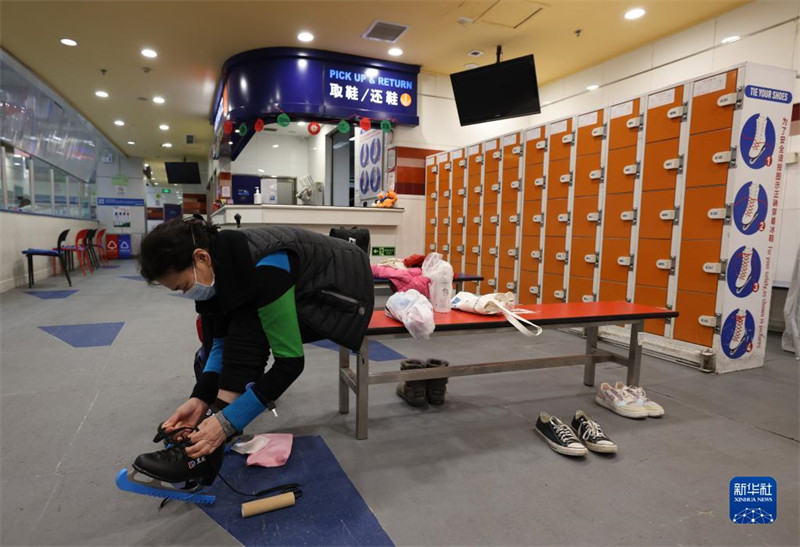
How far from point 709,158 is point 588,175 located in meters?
1.08

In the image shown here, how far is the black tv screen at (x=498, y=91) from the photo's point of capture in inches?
211

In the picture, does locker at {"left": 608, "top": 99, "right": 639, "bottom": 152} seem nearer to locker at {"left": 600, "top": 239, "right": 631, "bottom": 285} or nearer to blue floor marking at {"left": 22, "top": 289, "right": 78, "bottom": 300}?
locker at {"left": 600, "top": 239, "right": 631, "bottom": 285}

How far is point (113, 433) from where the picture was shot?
2.11m

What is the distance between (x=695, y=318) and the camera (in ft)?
10.9

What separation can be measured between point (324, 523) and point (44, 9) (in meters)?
6.51

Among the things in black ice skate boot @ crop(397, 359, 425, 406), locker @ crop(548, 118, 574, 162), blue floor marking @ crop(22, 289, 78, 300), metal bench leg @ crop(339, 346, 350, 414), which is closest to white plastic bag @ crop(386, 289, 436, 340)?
metal bench leg @ crop(339, 346, 350, 414)

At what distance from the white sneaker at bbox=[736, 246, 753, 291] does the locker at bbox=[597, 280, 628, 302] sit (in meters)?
0.82

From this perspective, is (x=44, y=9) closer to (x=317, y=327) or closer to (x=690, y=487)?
(x=317, y=327)

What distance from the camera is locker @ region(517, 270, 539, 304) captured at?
15.9 ft

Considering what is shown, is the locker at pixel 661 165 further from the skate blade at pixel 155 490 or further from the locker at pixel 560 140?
the skate blade at pixel 155 490

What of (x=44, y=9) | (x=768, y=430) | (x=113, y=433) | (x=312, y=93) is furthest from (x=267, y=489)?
(x=44, y=9)

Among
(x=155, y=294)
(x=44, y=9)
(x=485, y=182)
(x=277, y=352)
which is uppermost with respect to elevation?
(x=44, y=9)

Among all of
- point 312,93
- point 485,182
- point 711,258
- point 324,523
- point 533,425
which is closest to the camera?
point 324,523

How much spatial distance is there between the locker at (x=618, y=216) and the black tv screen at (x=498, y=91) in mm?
1966
